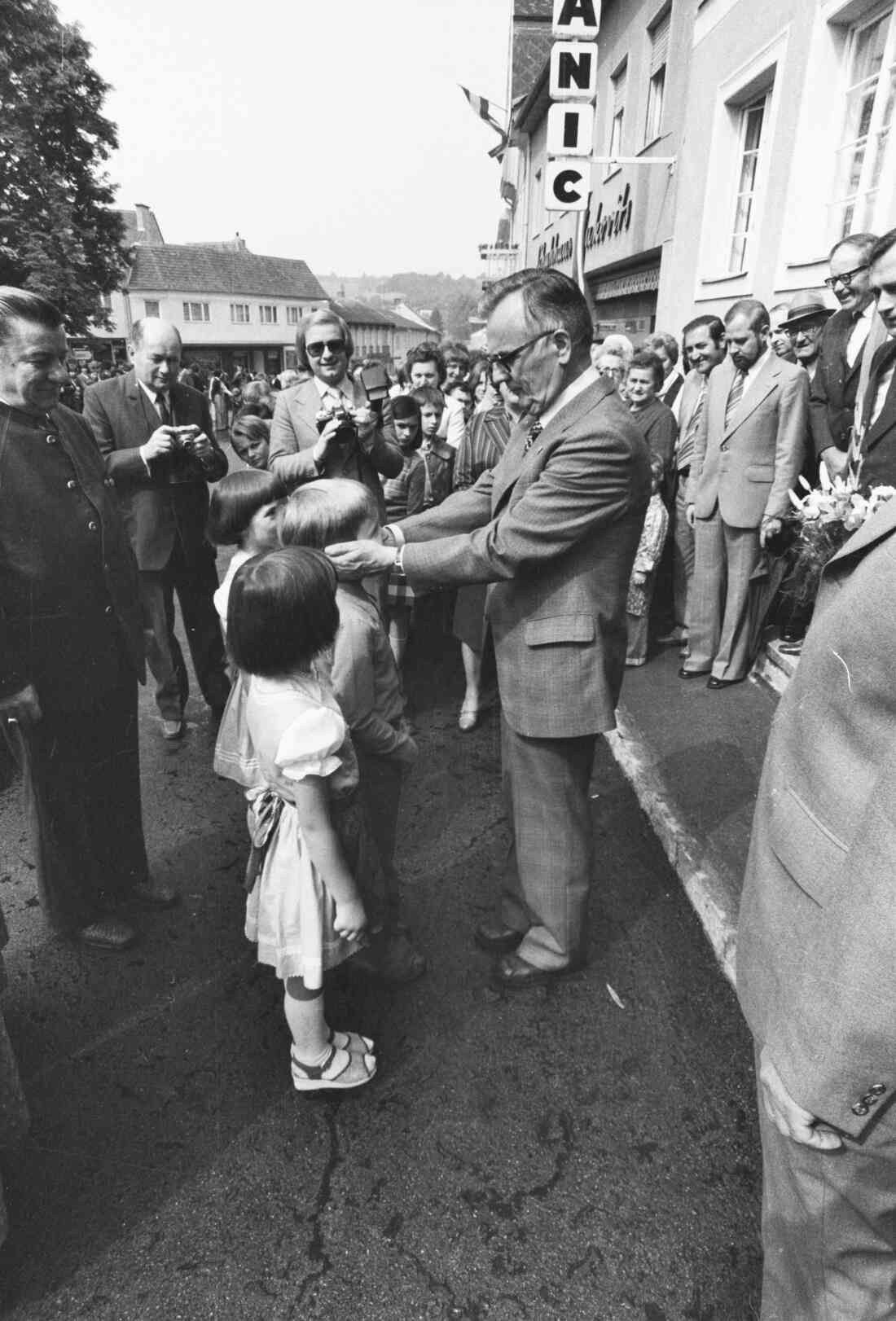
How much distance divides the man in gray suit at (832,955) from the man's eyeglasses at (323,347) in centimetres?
318

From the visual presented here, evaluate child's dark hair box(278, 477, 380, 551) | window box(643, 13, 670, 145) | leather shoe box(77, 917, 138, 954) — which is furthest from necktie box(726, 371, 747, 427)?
window box(643, 13, 670, 145)

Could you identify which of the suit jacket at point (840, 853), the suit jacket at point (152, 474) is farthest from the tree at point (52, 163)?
the suit jacket at point (840, 853)

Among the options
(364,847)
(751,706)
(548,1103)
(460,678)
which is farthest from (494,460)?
(548,1103)

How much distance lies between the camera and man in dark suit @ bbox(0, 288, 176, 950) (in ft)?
8.22

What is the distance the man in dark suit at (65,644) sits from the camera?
8.22 ft

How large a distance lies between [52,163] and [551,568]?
34921 mm

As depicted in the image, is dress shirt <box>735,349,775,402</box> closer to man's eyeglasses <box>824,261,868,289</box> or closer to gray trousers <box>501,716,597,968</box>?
man's eyeglasses <box>824,261,868,289</box>

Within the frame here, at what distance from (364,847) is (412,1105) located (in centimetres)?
75

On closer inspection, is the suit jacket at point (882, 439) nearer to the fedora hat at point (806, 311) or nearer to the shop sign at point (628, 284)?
the fedora hat at point (806, 311)

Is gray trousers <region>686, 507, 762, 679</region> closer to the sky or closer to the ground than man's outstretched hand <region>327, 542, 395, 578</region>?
closer to the ground

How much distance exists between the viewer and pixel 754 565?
493 centimetres

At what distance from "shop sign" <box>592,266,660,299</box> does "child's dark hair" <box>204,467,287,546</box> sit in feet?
30.8

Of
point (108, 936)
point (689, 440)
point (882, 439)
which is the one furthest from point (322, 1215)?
point (689, 440)

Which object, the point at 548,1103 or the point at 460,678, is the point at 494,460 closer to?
the point at 460,678
